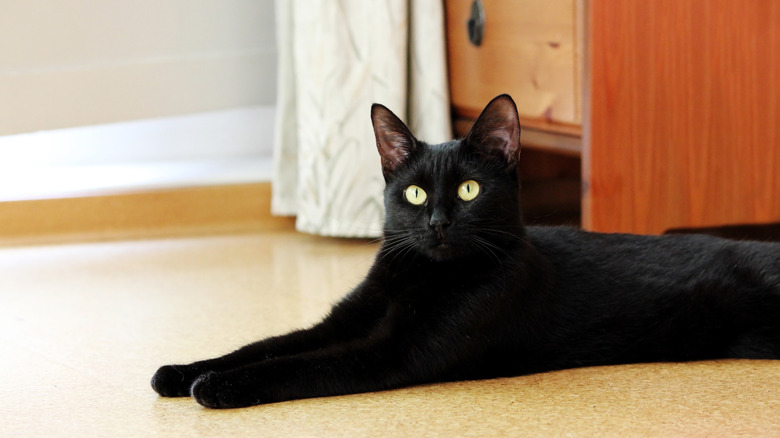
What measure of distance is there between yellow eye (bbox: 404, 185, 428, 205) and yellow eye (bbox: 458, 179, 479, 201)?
5 centimetres

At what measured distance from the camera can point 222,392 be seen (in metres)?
1.08

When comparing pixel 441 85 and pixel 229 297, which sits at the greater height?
pixel 441 85

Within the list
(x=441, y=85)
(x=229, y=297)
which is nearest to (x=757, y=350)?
(x=229, y=297)

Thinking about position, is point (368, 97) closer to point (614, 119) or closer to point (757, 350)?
point (614, 119)

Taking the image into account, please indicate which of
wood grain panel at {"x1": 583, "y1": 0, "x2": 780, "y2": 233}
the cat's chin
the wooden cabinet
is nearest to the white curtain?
the wooden cabinet

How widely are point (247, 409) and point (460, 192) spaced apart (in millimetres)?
393

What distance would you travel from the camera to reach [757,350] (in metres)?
1.25

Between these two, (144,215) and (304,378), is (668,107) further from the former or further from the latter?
(144,215)

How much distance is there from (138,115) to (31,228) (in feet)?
1.27

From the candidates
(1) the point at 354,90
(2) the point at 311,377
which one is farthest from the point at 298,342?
(1) the point at 354,90

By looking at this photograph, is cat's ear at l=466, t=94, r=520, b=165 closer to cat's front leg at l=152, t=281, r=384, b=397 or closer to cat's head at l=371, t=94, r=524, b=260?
cat's head at l=371, t=94, r=524, b=260

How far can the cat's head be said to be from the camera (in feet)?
3.85

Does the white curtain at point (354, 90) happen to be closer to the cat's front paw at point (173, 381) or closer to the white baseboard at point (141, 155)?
the white baseboard at point (141, 155)

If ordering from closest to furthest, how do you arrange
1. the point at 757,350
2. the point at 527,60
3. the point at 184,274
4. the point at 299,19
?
the point at 757,350, the point at 527,60, the point at 184,274, the point at 299,19
